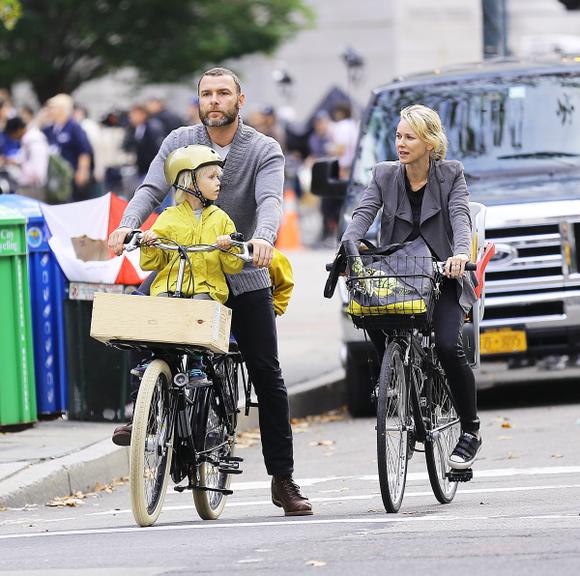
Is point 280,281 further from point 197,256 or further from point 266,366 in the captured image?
point 197,256

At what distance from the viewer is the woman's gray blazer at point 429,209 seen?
820cm

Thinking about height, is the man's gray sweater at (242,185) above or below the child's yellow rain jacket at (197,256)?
above

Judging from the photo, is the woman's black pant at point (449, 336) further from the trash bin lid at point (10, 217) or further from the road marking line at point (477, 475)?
the trash bin lid at point (10, 217)

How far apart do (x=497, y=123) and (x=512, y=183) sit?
2.16ft

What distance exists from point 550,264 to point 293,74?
39708 mm

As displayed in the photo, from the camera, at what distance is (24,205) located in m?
11.3

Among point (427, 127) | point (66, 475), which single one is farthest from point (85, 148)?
point (427, 127)

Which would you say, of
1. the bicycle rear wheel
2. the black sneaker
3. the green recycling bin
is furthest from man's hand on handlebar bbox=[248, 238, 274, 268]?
the green recycling bin

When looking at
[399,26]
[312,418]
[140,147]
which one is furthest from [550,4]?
[312,418]

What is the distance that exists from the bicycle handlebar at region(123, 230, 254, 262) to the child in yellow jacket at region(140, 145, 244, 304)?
4 centimetres

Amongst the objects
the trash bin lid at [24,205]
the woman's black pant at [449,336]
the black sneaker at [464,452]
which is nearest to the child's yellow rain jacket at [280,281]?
the woman's black pant at [449,336]

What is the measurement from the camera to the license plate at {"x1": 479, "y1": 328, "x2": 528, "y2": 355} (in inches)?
461

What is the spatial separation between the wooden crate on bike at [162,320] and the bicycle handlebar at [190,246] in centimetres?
22

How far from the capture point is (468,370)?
328 inches
